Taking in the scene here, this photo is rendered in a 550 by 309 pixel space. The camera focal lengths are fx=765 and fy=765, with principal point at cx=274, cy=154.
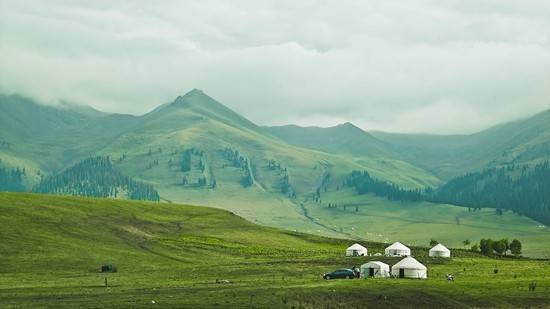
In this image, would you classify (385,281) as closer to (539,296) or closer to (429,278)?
(429,278)

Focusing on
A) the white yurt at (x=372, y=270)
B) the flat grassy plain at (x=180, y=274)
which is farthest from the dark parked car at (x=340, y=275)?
the white yurt at (x=372, y=270)

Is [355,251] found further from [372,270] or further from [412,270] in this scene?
[412,270]

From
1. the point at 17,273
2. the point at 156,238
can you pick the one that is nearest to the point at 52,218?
the point at 156,238

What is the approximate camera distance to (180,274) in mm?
123125

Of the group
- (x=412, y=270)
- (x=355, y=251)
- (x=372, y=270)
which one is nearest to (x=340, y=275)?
(x=372, y=270)

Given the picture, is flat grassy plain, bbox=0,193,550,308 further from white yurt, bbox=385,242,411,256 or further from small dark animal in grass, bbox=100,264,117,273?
white yurt, bbox=385,242,411,256

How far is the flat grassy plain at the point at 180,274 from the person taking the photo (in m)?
88.6

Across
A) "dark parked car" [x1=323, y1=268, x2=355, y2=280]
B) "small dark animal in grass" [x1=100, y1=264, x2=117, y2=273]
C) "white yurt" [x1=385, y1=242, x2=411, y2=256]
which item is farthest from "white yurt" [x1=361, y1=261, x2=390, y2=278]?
"white yurt" [x1=385, y1=242, x2=411, y2=256]

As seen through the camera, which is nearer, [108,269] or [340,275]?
[340,275]

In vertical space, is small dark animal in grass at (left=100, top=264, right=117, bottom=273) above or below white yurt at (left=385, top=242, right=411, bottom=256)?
below

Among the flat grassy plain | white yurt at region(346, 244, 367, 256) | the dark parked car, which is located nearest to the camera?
the flat grassy plain

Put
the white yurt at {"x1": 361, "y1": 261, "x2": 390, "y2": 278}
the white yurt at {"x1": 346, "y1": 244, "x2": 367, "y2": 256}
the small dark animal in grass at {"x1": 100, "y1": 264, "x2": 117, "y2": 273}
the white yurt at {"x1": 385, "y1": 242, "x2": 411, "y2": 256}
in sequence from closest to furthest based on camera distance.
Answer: the white yurt at {"x1": 361, "y1": 261, "x2": 390, "y2": 278}, the small dark animal in grass at {"x1": 100, "y1": 264, "x2": 117, "y2": 273}, the white yurt at {"x1": 385, "y1": 242, "x2": 411, "y2": 256}, the white yurt at {"x1": 346, "y1": 244, "x2": 367, "y2": 256}

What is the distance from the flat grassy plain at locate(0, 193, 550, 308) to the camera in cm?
8856

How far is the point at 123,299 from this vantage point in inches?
3369
